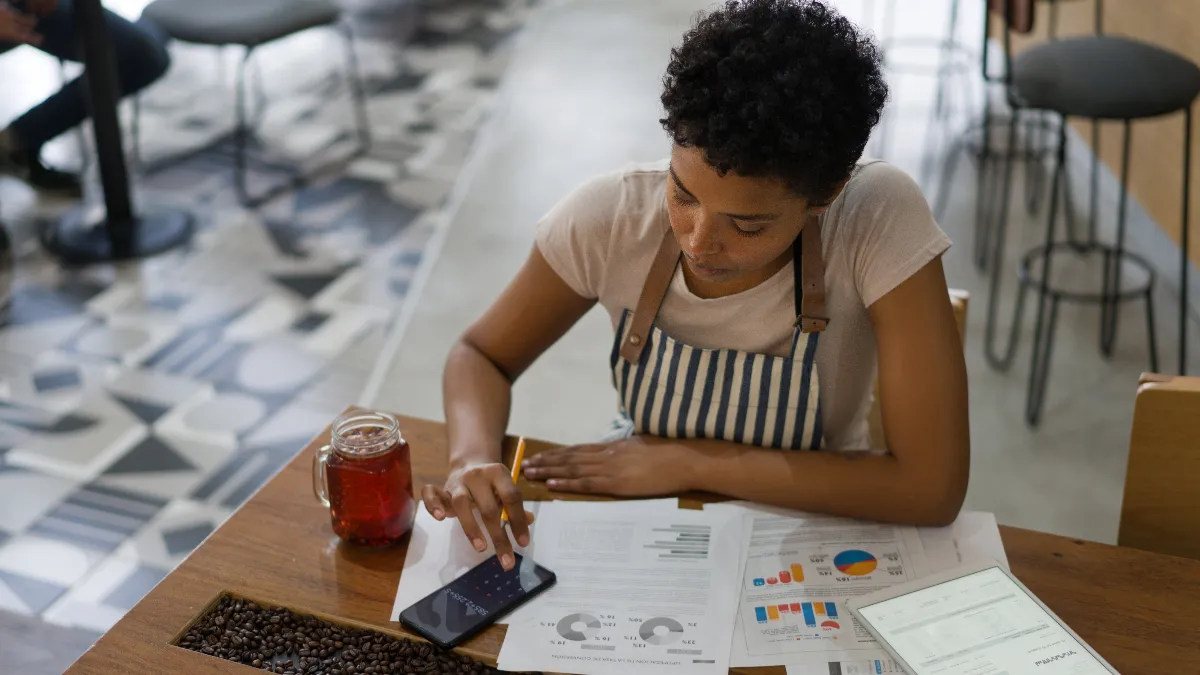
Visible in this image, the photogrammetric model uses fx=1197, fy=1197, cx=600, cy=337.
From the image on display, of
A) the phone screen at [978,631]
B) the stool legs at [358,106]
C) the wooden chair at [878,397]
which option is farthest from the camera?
the stool legs at [358,106]

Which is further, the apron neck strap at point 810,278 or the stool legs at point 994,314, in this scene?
the stool legs at point 994,314

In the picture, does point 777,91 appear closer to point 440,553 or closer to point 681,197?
point 681,197

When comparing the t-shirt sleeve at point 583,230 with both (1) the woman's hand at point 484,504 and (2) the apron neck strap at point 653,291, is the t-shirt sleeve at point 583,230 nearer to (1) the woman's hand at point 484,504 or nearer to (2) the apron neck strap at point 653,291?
(2) the apron neck strap at point 653,291

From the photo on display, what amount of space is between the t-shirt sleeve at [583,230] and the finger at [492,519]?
0.34 metres

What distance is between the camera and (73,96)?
3.75m

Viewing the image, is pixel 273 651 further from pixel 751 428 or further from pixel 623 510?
pixel 751 428

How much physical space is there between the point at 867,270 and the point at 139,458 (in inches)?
72.9

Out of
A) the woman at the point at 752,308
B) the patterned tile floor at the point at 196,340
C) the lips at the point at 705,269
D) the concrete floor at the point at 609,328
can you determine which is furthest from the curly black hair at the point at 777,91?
the patterned tile floor at the point at 196,340

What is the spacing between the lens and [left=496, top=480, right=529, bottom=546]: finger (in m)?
1.25

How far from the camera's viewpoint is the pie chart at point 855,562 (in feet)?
4.00

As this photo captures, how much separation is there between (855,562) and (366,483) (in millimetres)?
509

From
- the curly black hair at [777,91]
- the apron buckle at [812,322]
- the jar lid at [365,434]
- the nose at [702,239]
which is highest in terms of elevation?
the curly black hair at [777,91]

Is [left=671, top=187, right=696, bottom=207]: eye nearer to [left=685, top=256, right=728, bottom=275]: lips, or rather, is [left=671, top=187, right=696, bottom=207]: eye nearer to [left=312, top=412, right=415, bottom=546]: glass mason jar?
[left=685, top=256, right=728, bottom=275]: lips

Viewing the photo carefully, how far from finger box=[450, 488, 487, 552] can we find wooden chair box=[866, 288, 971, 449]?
1.90 ft
